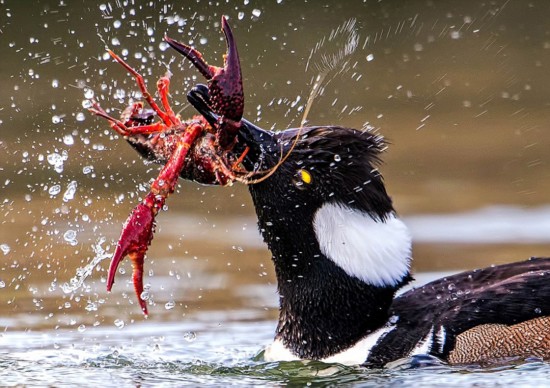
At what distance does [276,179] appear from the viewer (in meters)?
7.37

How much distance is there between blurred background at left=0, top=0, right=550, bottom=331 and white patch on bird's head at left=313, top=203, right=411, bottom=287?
0.97m

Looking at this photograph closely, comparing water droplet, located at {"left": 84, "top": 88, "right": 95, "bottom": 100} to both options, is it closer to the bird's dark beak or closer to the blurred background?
the blurred background

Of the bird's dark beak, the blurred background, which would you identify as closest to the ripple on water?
the blurred background

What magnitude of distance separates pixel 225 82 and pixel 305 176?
1037mm

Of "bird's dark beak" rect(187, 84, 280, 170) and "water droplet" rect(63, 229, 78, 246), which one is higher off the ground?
"water droplet" rect(63, 229, 78, 246)

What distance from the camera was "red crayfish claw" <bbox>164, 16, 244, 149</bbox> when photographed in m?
6.41

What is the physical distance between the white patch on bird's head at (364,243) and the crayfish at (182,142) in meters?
0.59

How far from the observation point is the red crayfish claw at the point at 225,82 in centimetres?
641

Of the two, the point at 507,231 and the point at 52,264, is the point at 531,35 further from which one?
the point at 52,264

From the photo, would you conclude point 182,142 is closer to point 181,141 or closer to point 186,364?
point 181,141

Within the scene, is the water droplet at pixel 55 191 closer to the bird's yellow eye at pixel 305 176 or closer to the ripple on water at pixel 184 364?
the ripple on water at pixel 184 364

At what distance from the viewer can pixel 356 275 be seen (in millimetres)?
7598

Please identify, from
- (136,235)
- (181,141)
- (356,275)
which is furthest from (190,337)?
(181,141)

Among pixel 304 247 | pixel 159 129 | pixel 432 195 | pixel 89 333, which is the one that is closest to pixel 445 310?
pixel 304 247
